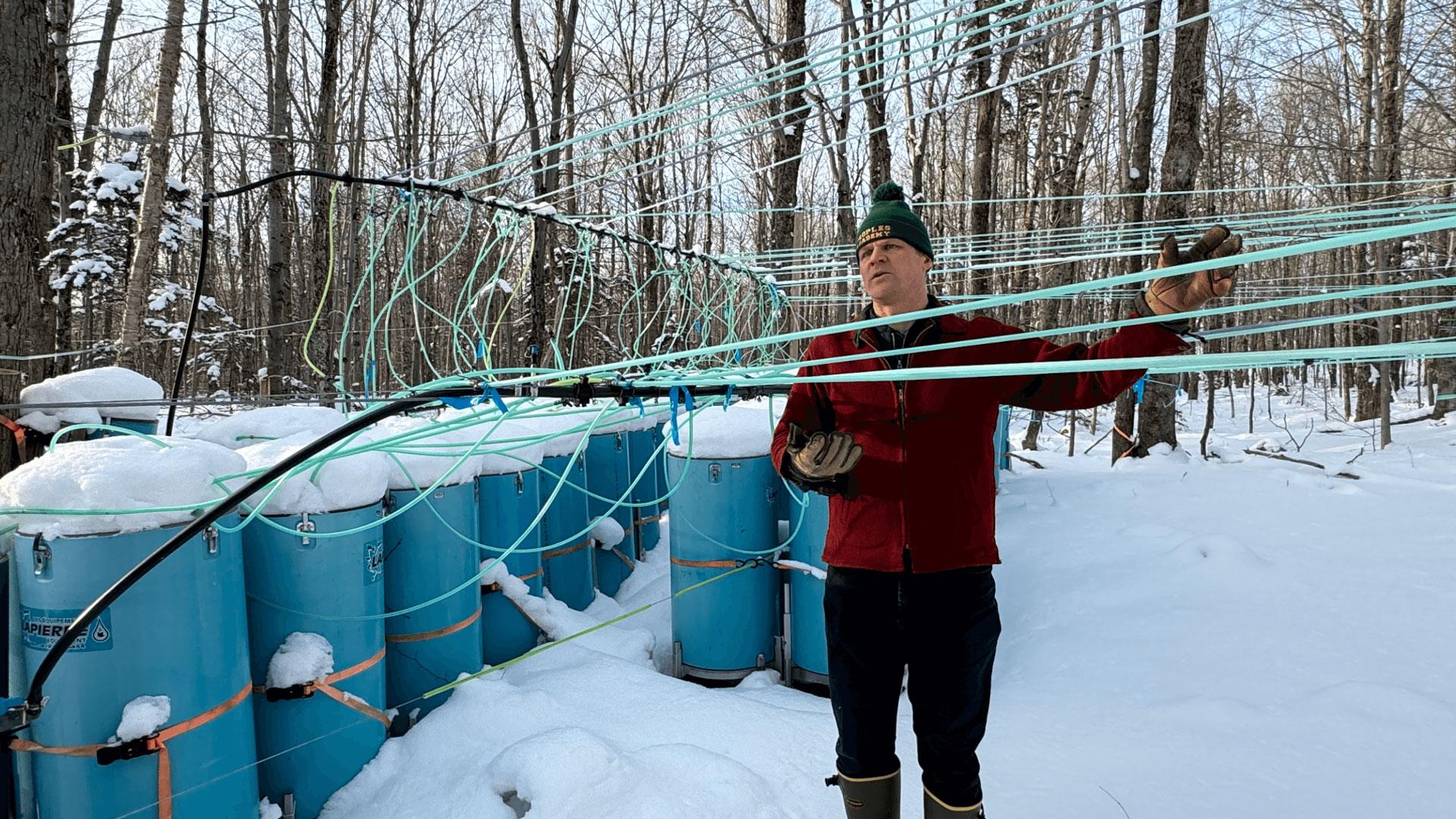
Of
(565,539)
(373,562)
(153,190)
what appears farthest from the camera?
(153,190)

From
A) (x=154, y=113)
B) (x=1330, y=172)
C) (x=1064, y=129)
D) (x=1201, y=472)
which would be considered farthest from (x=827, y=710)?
(x=1330, y=172)

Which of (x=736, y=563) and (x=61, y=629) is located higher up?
(x=61, y=629)

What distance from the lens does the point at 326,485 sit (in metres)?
2.90

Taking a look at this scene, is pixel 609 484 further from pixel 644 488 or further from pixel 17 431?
pixel 17 431

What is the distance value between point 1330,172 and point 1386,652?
61.5ft

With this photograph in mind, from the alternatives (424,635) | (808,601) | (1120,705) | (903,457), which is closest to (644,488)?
(808,601)

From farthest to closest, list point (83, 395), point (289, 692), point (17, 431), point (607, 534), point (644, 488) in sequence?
point (644, 488), point (607, 534), point (83, 395), point (17, 431), point (289, 692)

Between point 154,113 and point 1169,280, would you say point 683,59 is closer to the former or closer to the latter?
point 154,113

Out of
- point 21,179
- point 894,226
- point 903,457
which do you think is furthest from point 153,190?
point 903,457

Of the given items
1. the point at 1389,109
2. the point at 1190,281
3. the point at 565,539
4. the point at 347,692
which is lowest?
the point at 347,692

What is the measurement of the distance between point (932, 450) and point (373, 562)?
2.34 meters

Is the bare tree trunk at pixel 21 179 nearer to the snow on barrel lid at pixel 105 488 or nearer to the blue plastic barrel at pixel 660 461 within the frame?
the snow on barrel lid at pixel 105 488

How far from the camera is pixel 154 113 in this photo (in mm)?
5852

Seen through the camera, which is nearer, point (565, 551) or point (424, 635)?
point (424, 635)
